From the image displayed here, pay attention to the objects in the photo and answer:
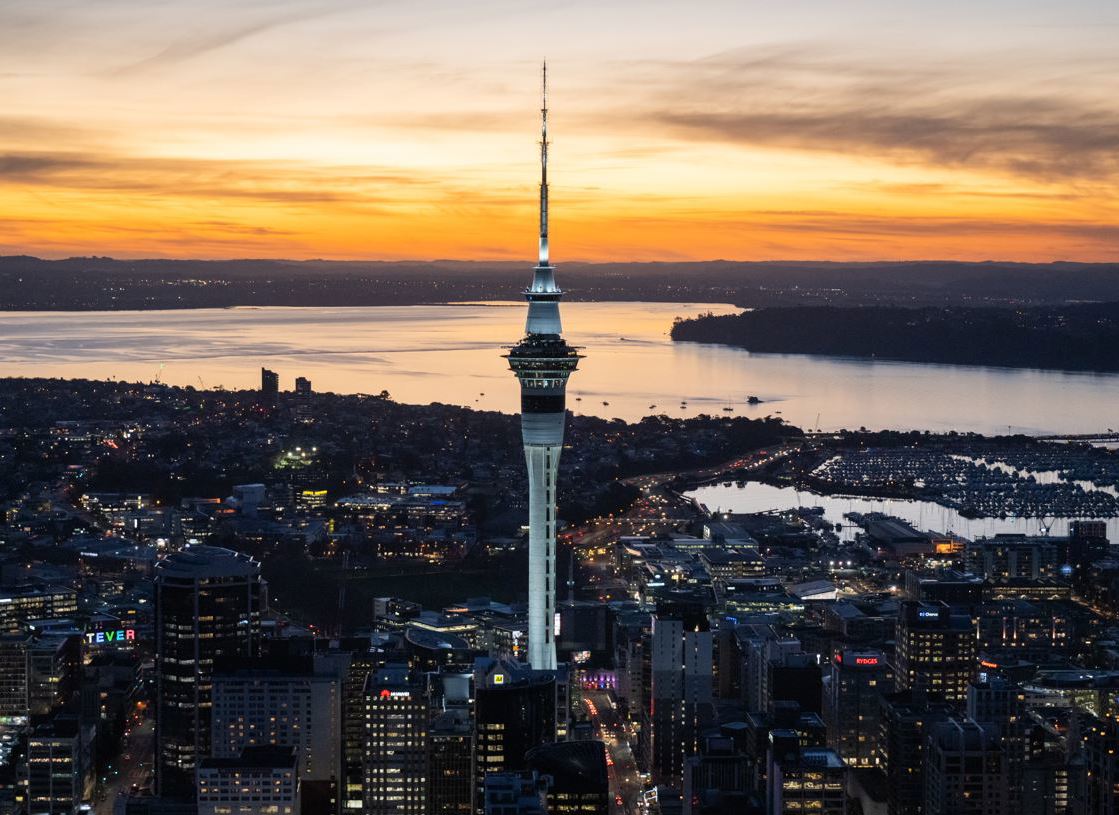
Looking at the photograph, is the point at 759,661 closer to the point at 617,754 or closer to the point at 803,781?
the point at 617,754

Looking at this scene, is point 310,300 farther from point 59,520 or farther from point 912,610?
point 912,610

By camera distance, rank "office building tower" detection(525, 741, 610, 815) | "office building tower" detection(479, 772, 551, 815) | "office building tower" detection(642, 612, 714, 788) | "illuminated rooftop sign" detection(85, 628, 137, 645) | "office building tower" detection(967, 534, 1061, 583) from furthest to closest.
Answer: "office building tower" detection(967, 534, 1061, 583)
"illuminated rooftop sign" detection(85, 628, 137, 645)
"office building tower" detection(642, 612, 714, 788)
"office building tower" detection(525, 741, 610, 815)
"office building tower" detection(479, 772, 551, 815)

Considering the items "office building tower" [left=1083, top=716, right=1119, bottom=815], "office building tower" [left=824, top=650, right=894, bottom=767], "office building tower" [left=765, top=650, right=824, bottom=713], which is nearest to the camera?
"office building tower" [left=1083, top=716, right=1119, bottom=815]

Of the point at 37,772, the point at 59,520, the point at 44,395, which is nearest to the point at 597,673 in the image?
the point at 37,772

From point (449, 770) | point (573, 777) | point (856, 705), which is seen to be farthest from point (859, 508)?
point (573, 777)

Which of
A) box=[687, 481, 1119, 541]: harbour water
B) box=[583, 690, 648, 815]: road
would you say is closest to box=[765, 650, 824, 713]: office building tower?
box=[583, 690, 648, 815]: road

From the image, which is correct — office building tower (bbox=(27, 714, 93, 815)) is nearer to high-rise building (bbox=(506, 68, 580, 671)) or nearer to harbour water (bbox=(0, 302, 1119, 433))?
high-rise building (bbox=(506, 68, 580, 671))
